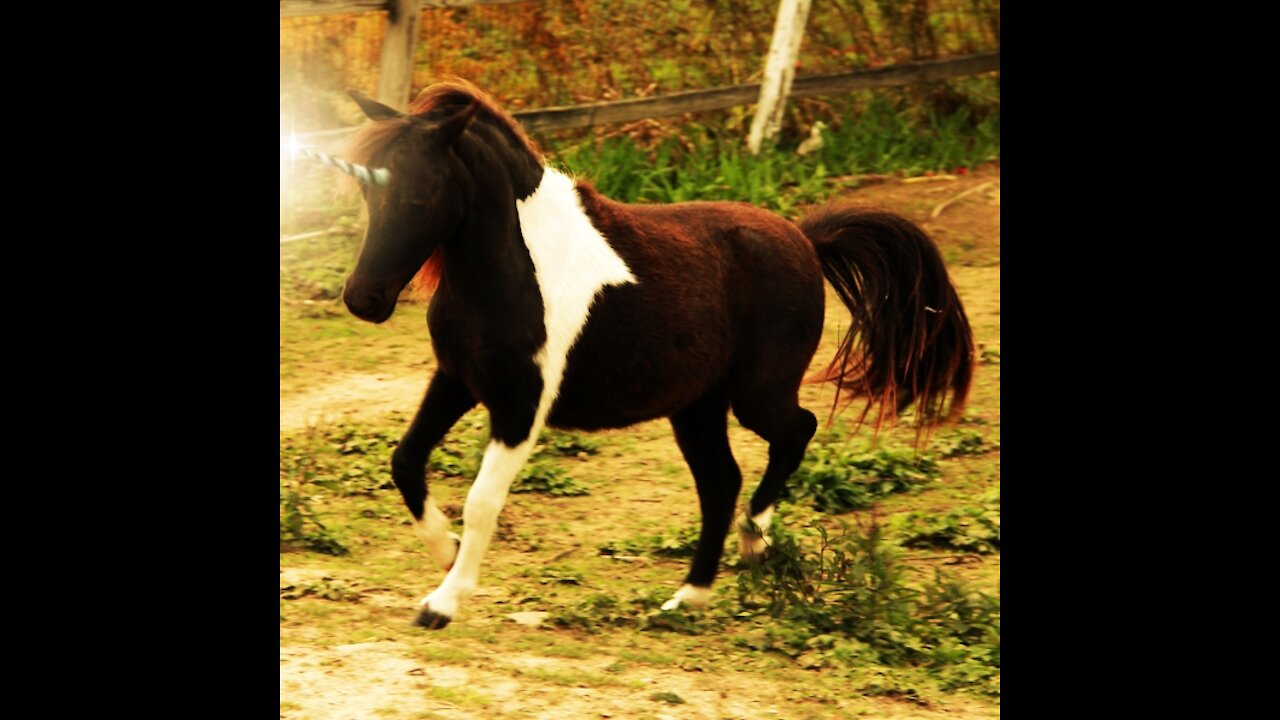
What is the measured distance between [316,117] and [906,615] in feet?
20.9

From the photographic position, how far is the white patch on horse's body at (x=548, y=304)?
4.15m

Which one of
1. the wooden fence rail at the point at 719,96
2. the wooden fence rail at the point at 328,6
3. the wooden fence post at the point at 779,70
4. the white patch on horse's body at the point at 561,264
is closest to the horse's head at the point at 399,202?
the white patch on horse's body at the point at 561,264

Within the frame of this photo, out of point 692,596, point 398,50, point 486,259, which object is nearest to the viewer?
point 486,259

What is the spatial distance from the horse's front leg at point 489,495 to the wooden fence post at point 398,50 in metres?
4.14

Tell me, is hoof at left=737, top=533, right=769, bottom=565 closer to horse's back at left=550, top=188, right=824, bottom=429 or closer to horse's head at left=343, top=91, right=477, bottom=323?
horse's back at left=550, top=188, right=824, bottom=429

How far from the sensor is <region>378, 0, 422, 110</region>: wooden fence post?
7.85 metres

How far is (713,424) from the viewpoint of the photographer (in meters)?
4.83

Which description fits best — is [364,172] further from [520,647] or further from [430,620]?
[520,647]

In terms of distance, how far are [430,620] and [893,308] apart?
6.97 feet

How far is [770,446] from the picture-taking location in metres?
4.81

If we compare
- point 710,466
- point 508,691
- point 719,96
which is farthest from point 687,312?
point 719,96

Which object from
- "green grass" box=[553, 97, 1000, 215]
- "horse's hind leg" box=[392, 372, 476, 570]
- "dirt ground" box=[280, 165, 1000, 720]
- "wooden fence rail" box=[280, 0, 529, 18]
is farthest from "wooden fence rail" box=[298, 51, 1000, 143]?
"horse's hind leg" box=[392, 372, 476, 570]

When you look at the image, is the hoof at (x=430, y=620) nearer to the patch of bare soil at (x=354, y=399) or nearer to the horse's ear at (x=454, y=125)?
the horse's ear at (x=454, y=125)

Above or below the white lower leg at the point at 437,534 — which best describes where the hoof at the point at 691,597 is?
below
